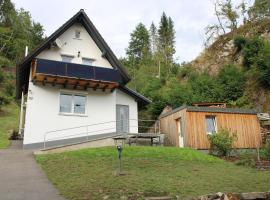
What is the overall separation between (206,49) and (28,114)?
30176 millimetres

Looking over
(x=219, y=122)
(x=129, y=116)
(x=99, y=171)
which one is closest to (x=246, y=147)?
(x=219, y=122)

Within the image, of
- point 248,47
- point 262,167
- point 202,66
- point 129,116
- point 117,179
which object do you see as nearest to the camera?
point 117,179

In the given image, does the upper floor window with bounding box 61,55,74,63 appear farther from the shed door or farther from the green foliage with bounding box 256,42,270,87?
the green foliage with bounding box 256,42,270,87

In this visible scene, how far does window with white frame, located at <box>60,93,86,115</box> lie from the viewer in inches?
922

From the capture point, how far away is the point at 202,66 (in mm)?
42906

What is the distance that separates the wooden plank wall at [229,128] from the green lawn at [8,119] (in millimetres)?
14250

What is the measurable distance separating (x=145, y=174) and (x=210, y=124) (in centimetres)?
A: 1033

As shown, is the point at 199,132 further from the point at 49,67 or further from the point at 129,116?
the point at 49,67

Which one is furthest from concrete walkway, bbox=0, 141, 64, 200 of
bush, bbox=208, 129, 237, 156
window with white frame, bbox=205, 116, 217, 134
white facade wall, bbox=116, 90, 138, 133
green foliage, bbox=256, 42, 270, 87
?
green foliage, bbox=256, 42, 270, 87

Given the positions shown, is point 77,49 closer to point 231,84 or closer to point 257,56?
point 231,84

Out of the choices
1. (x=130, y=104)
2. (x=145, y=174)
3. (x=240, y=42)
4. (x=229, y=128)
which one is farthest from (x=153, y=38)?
(x=145, y=174)

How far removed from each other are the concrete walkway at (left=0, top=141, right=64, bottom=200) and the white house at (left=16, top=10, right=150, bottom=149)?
4763 mm

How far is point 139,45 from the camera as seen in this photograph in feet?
230

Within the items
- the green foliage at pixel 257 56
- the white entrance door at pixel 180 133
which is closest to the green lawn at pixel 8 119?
the white entrance door at pixel 180 133
